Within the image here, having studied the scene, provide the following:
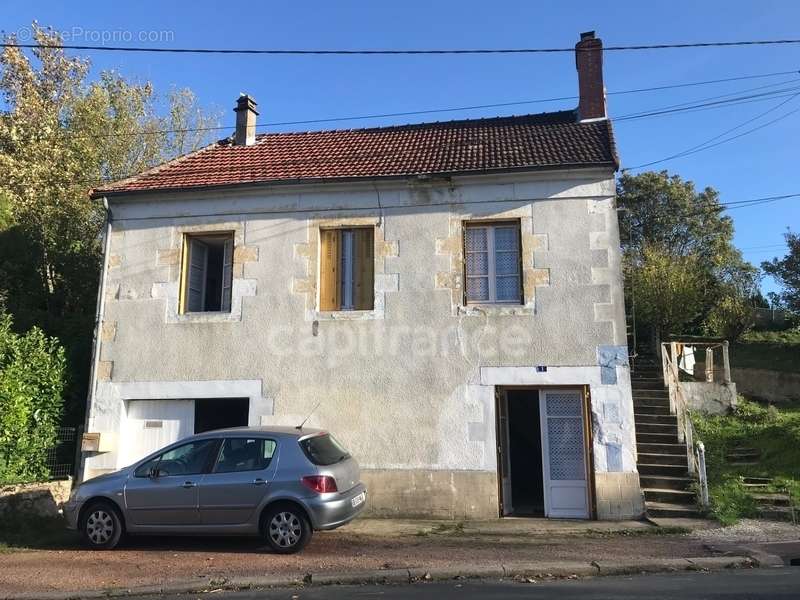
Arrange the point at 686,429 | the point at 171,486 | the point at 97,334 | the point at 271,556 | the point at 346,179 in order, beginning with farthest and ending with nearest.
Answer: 1. the point at 97,334
2. the point at 346,179
3. the point at 686,429
4. the point at 171,486
5. the point at 271,556

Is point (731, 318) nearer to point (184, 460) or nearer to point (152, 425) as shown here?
point (152, 425)

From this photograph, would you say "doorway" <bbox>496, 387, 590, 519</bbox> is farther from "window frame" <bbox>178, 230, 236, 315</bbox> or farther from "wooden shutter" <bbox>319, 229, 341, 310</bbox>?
"window frame" <bbox>178, 230, 236, 315</bbox>

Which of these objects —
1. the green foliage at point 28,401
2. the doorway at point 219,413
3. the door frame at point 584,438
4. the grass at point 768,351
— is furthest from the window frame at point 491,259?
the grass at point 768,351

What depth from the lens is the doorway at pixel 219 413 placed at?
10867 mm

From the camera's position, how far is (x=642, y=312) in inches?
830

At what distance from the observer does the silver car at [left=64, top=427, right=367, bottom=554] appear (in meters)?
7.39

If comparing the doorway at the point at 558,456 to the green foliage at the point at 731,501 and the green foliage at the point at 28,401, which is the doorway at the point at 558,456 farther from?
the green foliage at the point at 28,401

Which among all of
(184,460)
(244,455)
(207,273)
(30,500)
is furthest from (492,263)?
(30,500)

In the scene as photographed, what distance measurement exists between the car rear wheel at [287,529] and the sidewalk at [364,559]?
15cm

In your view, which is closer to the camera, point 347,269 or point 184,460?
point 184,460

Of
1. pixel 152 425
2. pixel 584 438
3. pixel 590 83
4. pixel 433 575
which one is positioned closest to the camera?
pixel 433 575

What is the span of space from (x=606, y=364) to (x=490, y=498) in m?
2.71

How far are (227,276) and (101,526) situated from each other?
15.4 ft

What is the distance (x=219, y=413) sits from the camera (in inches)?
437
